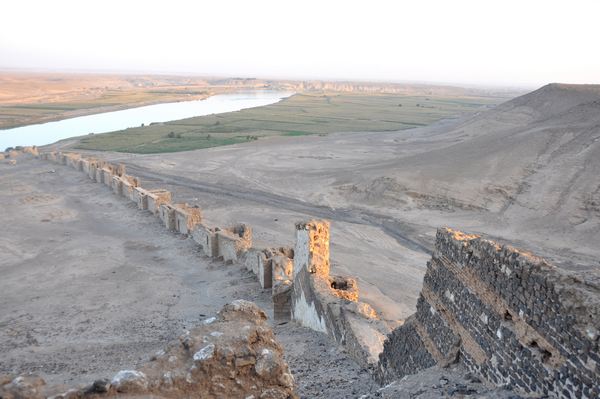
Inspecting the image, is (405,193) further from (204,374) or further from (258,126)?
(258,126)

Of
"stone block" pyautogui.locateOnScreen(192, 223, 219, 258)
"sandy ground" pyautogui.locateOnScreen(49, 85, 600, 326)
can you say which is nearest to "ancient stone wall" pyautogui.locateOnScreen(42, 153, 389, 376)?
"stone block" pyautogui.locateOnScreen(192, 223, 219, 258)

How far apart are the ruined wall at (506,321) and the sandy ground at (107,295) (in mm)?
2351

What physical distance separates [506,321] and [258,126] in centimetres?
7123

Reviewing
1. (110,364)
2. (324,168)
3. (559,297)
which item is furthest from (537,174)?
(559,297)

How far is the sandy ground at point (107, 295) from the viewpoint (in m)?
12.2

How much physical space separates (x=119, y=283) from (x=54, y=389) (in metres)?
15.1

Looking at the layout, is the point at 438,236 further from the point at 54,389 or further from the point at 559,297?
the point at 54,389

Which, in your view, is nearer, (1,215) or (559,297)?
(559,297)

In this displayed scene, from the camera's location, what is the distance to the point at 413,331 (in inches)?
302

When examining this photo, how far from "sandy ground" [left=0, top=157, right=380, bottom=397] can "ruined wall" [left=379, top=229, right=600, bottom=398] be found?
2.35 meters

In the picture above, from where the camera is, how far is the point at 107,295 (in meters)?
18.3

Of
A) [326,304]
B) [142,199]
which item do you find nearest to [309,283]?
[326,304]

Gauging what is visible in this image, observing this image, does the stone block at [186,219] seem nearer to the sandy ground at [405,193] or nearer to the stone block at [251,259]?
the sandy ground at [405,193]

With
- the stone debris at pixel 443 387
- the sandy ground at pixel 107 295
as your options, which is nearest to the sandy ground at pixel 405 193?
the sandy ground at pixel 107 295
